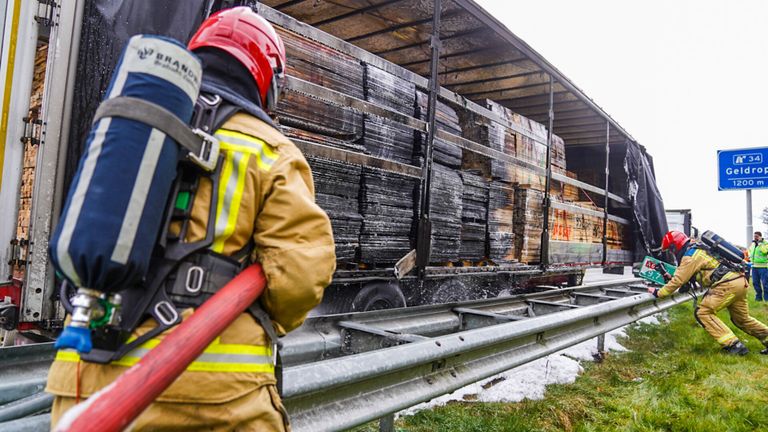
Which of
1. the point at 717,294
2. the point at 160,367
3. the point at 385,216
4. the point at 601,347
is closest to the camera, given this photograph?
the point at 160,367

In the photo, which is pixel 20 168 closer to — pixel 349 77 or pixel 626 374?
pixel 349 77

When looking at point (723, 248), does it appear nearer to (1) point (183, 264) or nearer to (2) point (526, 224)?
(2) point (526, 224)

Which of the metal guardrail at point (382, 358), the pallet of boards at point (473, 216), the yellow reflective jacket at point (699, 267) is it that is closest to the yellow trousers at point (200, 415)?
the metal guardrail at point (382, 358)

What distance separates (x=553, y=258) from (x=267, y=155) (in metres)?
6.15

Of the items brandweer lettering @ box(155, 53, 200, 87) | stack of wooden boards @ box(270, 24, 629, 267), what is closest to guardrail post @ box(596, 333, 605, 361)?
stack of wooden boards @ box(270, 24, 629, 267)

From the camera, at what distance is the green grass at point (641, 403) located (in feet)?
11.5

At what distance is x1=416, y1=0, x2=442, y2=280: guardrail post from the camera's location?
14.8 ft

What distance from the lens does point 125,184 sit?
1141mm

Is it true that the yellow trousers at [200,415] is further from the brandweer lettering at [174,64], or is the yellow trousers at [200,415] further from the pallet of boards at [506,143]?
the pallet of boards at [506,143]

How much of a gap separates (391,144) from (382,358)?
8.33 feet

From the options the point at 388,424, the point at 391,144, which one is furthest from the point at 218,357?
the point at 391,144

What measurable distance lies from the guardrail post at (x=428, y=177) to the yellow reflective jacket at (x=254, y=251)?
302cm

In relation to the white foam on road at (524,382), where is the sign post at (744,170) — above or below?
above

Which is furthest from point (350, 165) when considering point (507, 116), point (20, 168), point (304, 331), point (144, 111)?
point (507, 116)
